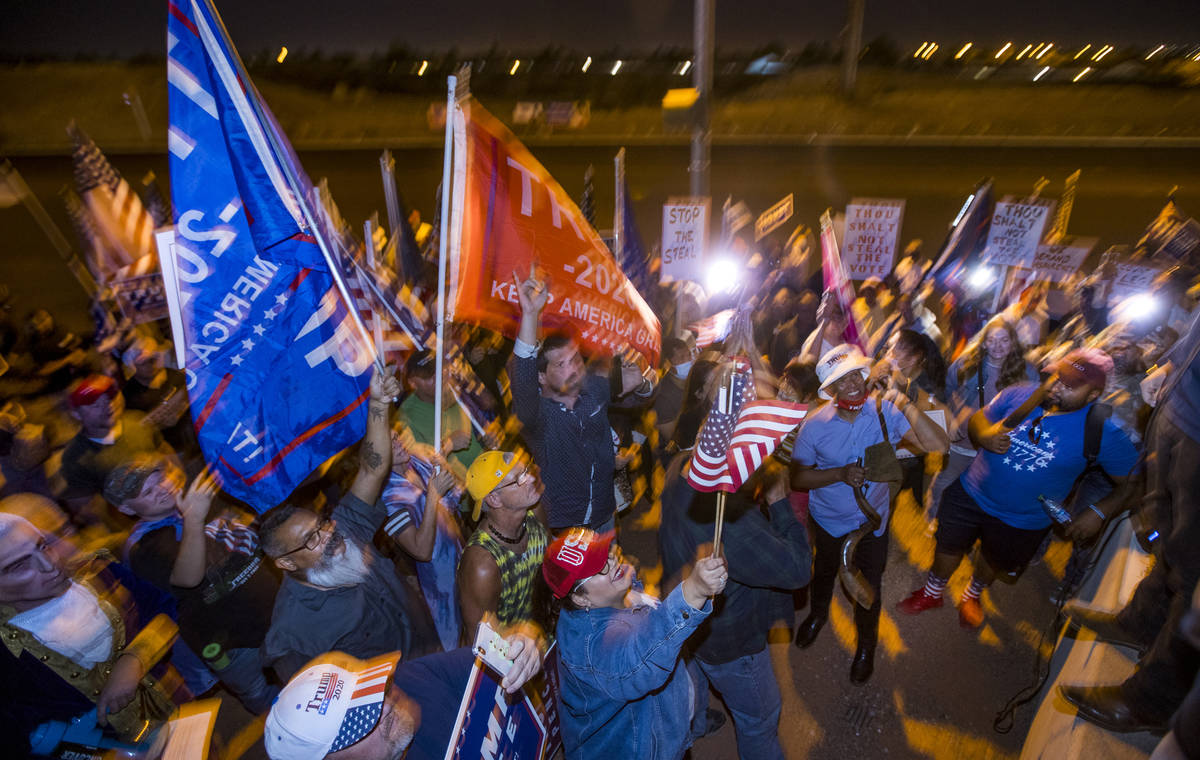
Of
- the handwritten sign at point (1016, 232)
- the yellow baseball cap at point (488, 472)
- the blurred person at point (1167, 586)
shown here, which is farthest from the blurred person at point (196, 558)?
the handwritten sign at point (1016, 232)

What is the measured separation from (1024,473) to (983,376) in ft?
4.25

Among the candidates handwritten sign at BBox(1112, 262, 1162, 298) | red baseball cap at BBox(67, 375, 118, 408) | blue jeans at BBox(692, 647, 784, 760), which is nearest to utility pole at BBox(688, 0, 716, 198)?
handwritten sign at BBox(1112, 262, 1162, 298)

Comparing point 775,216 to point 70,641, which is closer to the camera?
point 70,641

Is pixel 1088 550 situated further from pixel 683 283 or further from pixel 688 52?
pixel 688 52

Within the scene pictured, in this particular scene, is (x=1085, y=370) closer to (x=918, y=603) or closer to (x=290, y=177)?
(x=918, y=603)

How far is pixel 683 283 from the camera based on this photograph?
6902 millimetres

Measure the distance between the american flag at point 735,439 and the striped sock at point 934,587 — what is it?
3070mm

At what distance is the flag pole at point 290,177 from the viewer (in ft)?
9.18

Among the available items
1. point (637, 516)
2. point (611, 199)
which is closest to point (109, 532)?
point (637, 516)

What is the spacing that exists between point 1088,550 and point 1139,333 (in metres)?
2.01

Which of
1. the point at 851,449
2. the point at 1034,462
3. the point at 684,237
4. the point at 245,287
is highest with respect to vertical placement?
the point at 684,237

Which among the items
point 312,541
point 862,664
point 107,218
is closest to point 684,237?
point 862,664

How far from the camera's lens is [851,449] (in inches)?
155

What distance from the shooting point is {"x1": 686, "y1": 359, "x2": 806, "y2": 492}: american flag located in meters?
2.56
